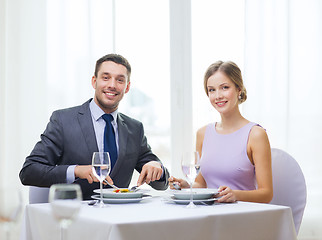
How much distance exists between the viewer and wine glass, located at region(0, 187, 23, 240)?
3.61 ft

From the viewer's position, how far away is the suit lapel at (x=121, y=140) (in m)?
2.51

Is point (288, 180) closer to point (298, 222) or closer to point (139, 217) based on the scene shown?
point (298, 222)

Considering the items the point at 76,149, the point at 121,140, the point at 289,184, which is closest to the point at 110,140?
the point at 121,140

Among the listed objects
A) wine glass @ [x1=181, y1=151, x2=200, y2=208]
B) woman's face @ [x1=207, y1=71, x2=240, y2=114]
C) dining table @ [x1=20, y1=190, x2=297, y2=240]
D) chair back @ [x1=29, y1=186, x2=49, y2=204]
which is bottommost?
chair back @ [x1=29, y1=186, x2=49, y2=204]

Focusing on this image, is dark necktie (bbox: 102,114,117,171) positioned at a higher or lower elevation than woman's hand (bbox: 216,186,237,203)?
higher

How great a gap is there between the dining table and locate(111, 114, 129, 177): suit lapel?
23.0 inches

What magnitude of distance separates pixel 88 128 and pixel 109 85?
0.87 ft

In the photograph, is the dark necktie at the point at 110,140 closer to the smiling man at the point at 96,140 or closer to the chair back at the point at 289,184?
the smiling man at the point at 96,140

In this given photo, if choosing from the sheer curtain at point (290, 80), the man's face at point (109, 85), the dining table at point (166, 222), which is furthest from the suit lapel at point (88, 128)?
the sheer curtain at point (290, 80)

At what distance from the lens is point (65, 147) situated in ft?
8.17

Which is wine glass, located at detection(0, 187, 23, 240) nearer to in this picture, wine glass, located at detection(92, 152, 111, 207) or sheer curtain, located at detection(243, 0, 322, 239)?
wine glass, located at detection(92, 152, 111, 207)

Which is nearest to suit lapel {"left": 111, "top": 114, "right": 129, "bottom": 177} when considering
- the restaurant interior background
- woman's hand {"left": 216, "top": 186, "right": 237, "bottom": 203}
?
woman's hand {"left": 216, "top": 186, "right": 237, "bottom": 203}

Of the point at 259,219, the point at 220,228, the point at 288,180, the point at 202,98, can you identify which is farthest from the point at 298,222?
the point at 202,98

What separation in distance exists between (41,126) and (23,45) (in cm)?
59
